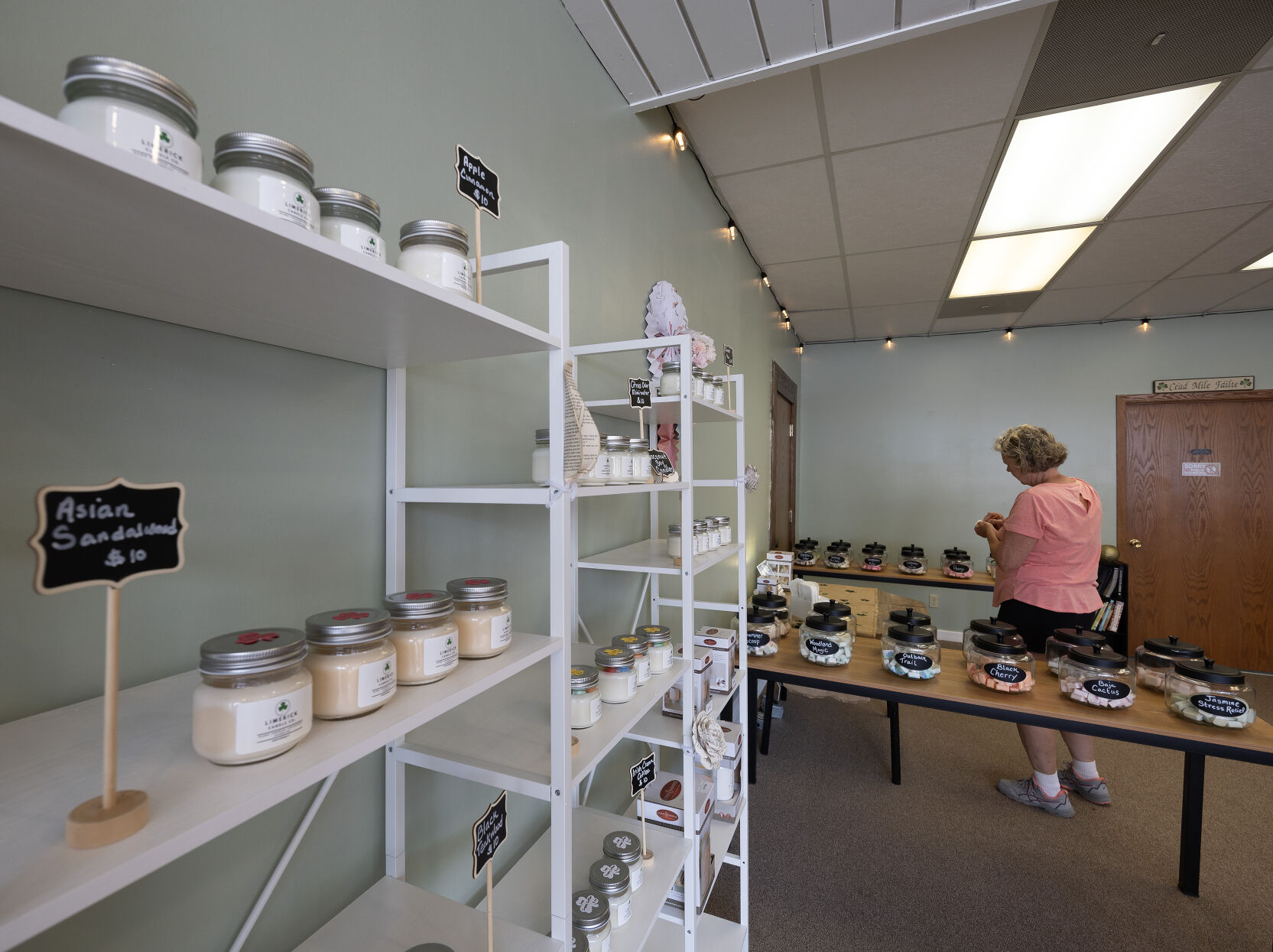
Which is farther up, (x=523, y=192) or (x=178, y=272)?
(x=523, y=192)

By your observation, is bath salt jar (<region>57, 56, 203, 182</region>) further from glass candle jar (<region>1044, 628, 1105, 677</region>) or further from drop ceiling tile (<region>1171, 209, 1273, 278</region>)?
drop ceiling tile (<region>1171, 209, 1273, 278</region>)

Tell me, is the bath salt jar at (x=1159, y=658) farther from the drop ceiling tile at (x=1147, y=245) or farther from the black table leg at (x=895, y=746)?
the drop ceiling tile at (x=1147, y=245)

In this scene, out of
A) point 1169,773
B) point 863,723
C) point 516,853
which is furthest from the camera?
point 863,723

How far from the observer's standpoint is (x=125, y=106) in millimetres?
374

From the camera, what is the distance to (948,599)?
5109 millimetres

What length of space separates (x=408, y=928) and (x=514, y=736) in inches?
11.4

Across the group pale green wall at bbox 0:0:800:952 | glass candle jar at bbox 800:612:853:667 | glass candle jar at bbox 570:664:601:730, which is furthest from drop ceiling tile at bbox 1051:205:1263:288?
glass candle jar at bbox 570:664:601:730

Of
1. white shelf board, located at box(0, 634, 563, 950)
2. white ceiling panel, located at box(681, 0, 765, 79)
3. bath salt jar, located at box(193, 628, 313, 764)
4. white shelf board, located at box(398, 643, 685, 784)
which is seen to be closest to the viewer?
white shelf board, located at box(0, 634, 563, 950)

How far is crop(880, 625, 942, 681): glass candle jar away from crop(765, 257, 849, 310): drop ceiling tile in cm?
237

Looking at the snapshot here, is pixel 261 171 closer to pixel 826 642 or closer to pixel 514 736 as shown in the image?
pixel 514 736

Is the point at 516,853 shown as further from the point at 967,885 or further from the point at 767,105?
the point at 767,105

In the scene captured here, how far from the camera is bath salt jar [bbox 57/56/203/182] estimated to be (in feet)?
1.21

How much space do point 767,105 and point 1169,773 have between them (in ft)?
12.1

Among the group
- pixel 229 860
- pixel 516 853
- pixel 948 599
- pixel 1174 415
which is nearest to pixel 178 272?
pixel 229 860
